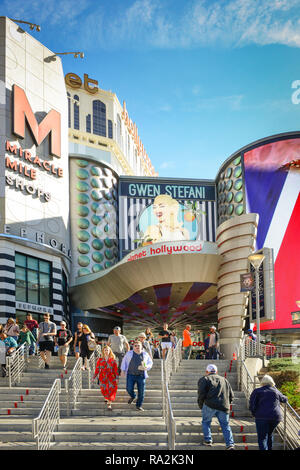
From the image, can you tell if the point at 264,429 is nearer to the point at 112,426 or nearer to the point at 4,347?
the point at 112,426

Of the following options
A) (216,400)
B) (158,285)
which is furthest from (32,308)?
(216,400)

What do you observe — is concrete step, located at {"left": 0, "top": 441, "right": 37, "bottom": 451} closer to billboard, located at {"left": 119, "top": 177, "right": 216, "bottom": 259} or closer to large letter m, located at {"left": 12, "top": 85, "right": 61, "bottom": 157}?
large letter m, located at {"left": 12, "top": 85, "right": 61, "bottom": 157}

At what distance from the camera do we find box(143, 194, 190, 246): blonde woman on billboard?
170 feet

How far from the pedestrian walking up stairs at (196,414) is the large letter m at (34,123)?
2422cm

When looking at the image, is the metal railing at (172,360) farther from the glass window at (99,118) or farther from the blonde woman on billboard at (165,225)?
the glass window at (99,118)

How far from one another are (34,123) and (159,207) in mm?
16783

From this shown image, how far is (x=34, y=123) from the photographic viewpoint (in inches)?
1652

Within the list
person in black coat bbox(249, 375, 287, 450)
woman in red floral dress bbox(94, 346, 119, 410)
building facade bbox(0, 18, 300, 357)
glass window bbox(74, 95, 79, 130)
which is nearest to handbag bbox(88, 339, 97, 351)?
woman in red floral dress bbox(94, 346, 119, 410)

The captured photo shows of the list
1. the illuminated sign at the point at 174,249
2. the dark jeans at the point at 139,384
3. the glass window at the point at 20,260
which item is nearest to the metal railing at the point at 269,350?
the dark jeans at the point at 139,384

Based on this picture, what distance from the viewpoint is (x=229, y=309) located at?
3344 cm

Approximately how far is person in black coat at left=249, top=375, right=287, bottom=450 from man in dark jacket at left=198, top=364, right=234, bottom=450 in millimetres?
671

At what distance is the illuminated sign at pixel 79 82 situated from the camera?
89.4 m
